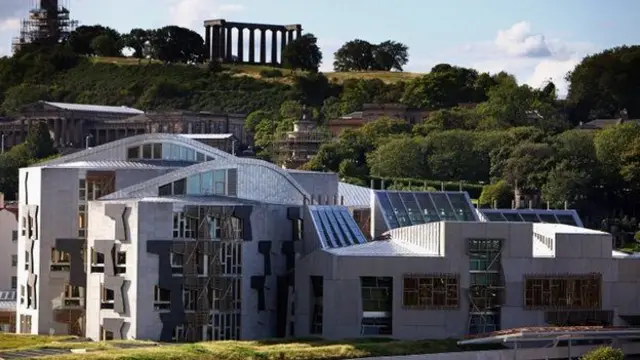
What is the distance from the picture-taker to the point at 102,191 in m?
93.9

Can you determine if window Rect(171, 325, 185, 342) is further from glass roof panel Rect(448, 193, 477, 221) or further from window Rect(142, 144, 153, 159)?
glass roof panel Rect(448, 193, 477, 221)

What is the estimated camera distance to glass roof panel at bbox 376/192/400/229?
321ft

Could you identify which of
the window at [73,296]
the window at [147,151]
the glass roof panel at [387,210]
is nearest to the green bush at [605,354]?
the glass roof panel at [387,210]

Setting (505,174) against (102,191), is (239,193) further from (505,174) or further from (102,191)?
(505,174)

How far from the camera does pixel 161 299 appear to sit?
281 ft

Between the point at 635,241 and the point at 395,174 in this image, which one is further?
the point at 395,174

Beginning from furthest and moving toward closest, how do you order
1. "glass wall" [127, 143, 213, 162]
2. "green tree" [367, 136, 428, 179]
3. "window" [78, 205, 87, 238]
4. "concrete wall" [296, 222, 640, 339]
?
"green tree" [367, 136, 428, 179], "glass wall" [127, 143, 213, 162], "window" [78, 205, 87, 238], "concrete wall" [296, 222, 640, 339]

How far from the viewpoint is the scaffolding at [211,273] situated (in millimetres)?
85812

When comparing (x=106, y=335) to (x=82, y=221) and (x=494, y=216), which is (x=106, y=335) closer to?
(x=82, y=221)

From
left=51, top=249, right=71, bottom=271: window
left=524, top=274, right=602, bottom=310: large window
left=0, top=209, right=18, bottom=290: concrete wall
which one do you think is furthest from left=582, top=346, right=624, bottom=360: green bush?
left=0, top=209, right=18, bottom=290: concrete wall

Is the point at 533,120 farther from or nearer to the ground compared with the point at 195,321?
farther from the ground

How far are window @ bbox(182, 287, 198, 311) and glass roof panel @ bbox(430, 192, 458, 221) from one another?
1576 centimetres

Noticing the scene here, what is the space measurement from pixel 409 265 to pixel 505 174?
233 feet

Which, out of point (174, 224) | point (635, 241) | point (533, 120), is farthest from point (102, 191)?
point (533, 120)
